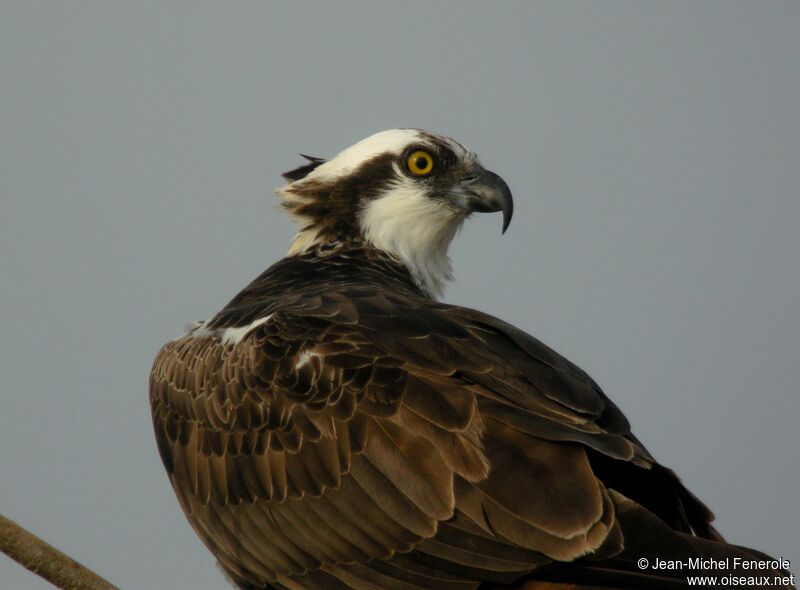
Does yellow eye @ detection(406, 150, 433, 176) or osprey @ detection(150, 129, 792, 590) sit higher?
yellow eye @ detection(406, 150, 433, 176)

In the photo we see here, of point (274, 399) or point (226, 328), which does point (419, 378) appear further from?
point (226, 328)

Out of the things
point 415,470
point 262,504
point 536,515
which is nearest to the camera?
point 536,515

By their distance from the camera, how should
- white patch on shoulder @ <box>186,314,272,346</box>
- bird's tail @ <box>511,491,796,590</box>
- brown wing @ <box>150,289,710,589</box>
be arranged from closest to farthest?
bird's tail @ <box>511,491,796,590</box>
brown wing @ <box>150,289,710,589</box>
white patch on shoulder @ <box>186,314,272,346</box>

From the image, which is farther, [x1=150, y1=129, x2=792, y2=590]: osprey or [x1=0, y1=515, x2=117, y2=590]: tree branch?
[x1=150, y1=129, x2=792, y2=590]: osprey

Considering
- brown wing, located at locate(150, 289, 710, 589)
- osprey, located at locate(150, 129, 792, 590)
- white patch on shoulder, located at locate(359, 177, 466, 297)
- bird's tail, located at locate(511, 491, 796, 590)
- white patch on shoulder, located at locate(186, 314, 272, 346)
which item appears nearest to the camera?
bird's tail, located at locate(511, 491, 796, 590)

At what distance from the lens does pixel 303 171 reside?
30.9 ft

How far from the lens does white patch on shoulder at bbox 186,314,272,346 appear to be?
7.09 m

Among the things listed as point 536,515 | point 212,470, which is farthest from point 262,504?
point 536,515

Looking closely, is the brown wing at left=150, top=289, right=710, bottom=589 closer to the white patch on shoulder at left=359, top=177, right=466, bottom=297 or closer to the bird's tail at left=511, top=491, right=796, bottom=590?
the bird's tail at left=511, top=491, right=796, bottom=590

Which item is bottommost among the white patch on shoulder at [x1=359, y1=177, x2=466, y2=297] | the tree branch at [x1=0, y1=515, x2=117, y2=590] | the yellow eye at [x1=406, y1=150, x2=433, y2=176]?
the tree branch at [x1=0, y1=515, x2=117, y2=590]

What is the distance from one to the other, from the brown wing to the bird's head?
1.61 metres

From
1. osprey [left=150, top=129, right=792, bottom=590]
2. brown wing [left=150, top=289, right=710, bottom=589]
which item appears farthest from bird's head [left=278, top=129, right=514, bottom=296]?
brown wing [left=150, top=289, right=710, bottom=589]

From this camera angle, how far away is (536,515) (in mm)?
5562

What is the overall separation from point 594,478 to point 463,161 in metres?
3.74
